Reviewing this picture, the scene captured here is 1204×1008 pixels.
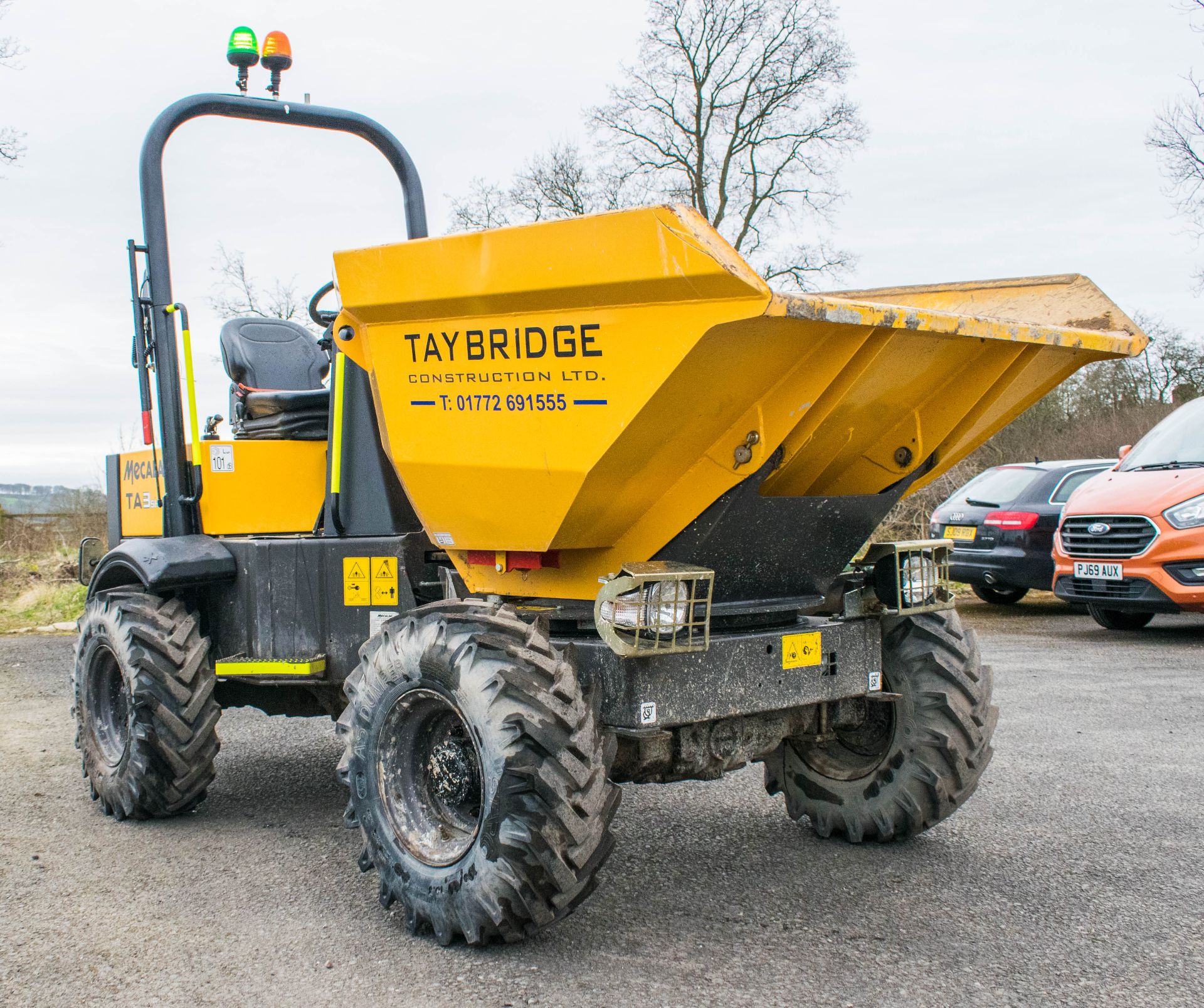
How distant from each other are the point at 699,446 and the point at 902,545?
3.61 ft

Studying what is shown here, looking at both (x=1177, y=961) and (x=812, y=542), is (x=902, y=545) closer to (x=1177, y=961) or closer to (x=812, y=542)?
(x=812, y=542)

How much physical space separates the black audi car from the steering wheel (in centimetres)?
761

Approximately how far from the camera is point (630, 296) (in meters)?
3.33

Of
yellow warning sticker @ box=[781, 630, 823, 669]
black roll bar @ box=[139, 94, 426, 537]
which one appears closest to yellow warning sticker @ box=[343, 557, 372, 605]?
black roll bar @ box=[139, 94, 426, 537]

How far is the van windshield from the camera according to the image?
9.89 m

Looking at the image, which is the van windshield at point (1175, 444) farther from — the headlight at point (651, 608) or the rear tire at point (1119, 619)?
the headlight at point (651, 608)

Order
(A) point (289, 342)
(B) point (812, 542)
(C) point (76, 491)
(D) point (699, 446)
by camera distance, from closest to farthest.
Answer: (D) point (699, 446) < (B) point (812, 542) < (A) point (289, 342) < (C) point (76, 491)

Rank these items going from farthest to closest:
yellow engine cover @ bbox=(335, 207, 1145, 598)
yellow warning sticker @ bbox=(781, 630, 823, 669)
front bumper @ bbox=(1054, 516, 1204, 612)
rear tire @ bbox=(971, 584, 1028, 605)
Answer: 1. rear tire @ bbox=(971, 584, 1028, 605)
2. front bumper @ bbox=(1054, 516, 1204, 612)
3. yellow warning sticker @ bbox=(781, 630, 823, 669)
4. yellow engine cover @ bbox=(335, 207, 1145, 598)

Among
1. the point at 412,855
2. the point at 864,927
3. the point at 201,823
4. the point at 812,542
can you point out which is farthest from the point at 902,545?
the point at 201,823

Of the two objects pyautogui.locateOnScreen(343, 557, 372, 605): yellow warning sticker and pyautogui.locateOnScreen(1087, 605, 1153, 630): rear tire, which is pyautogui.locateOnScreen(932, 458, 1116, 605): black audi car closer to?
pyautogui.locateOnScreen(1087, 605, 1153, 630): rear tire

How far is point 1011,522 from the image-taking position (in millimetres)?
11828

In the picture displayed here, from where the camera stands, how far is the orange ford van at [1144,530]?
30.7 feet

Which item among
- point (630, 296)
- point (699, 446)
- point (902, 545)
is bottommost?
point (902, 545)

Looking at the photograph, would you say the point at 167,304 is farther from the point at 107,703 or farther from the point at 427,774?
the point at 427,774
